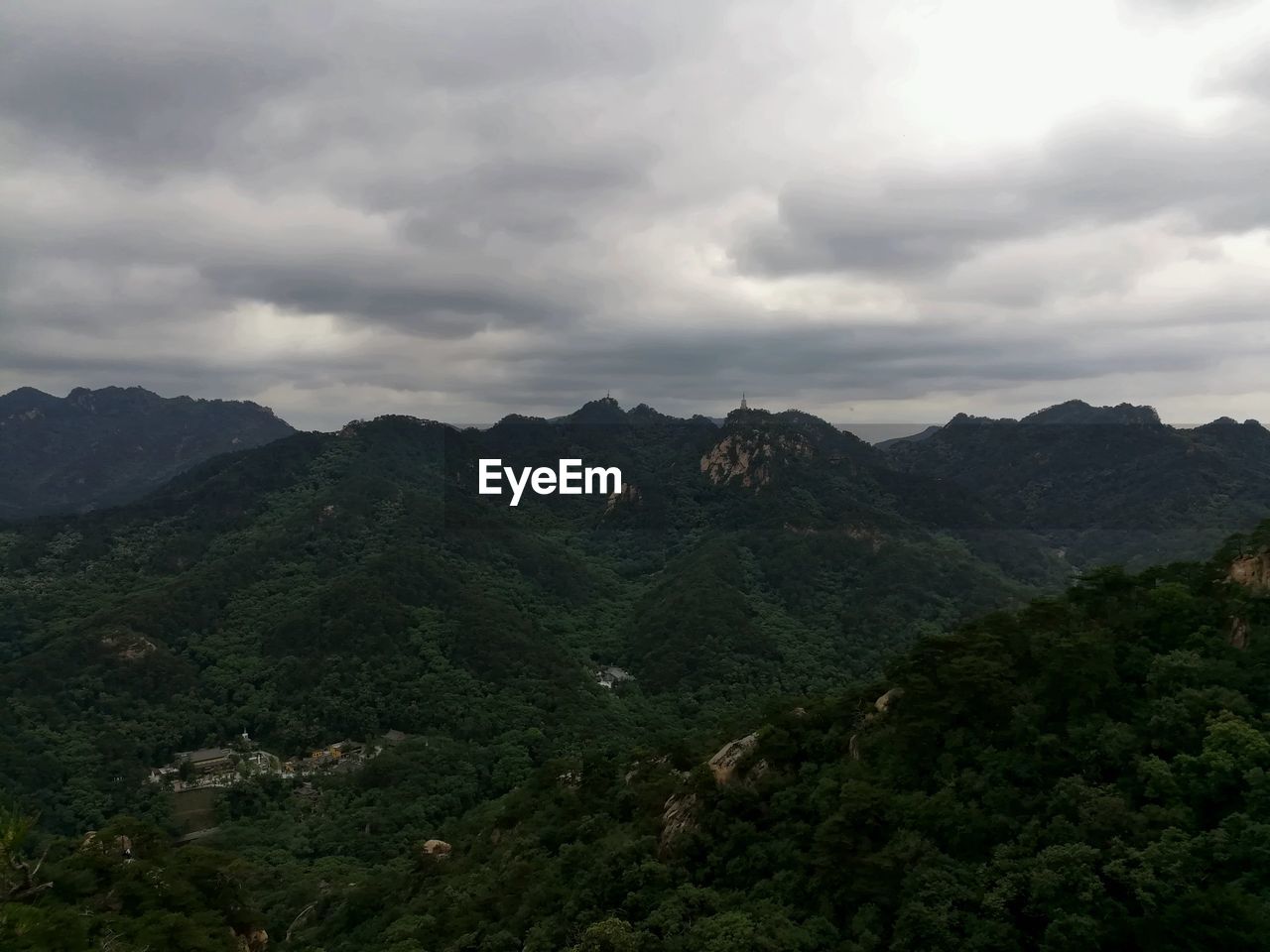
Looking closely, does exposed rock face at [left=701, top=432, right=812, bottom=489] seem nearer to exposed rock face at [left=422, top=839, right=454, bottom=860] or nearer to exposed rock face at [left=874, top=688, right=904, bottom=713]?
exposed rock face at [left=422, top=839, right=454, bottom=860]

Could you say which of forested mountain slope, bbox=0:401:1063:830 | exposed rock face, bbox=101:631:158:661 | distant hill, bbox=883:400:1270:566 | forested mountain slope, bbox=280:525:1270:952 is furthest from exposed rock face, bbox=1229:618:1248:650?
distant hill, bbox=883:400:1270:566

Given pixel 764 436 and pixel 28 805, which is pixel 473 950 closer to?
pixel 28 805

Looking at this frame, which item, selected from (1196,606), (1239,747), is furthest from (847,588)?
(1239,747)

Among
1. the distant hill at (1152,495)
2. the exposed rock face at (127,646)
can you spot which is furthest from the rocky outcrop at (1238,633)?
the distant hill at (1152,495)

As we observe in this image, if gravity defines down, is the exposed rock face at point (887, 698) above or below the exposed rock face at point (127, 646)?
above

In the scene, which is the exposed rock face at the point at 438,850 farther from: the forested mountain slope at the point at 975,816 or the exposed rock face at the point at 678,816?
the exposed rock face at the point at 678,816
